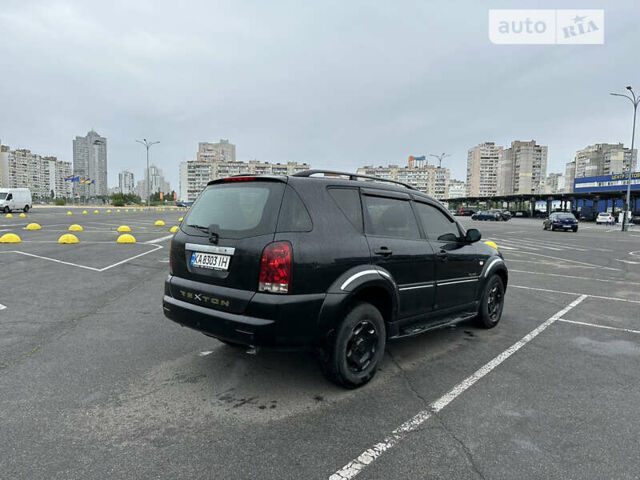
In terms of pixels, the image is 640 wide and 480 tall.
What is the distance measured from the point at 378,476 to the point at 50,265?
954 centimetres

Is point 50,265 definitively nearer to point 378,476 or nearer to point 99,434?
point 99,434

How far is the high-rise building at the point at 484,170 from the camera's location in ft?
543

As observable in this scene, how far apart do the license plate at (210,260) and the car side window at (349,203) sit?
1048mm

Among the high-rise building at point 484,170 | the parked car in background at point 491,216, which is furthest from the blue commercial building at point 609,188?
the high-rise building at point 484,170

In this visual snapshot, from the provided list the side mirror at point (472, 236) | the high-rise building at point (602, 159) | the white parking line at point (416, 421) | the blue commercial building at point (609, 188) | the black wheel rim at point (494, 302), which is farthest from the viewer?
the high-rise building at point (602, 159)

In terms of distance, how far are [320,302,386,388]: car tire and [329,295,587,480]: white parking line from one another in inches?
23.7

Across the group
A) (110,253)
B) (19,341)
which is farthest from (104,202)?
(19,341)

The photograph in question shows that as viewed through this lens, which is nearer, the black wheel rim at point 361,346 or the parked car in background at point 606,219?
the black wheel rim at point 361,346

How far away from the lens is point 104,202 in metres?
90.5

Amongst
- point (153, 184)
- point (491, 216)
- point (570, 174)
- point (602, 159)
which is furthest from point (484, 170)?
point (153, 184)

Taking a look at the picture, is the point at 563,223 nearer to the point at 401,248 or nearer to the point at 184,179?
the point at 401,248

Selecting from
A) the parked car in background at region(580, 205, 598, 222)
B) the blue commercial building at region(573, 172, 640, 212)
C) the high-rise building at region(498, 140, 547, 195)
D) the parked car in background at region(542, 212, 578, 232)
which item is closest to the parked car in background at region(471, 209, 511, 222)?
the blue commercial building at region(573, 172, 640, 212)

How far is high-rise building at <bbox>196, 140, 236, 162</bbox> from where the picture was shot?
→ 160m

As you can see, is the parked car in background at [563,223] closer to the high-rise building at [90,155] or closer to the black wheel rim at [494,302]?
the black wheel rim at [494,302]
